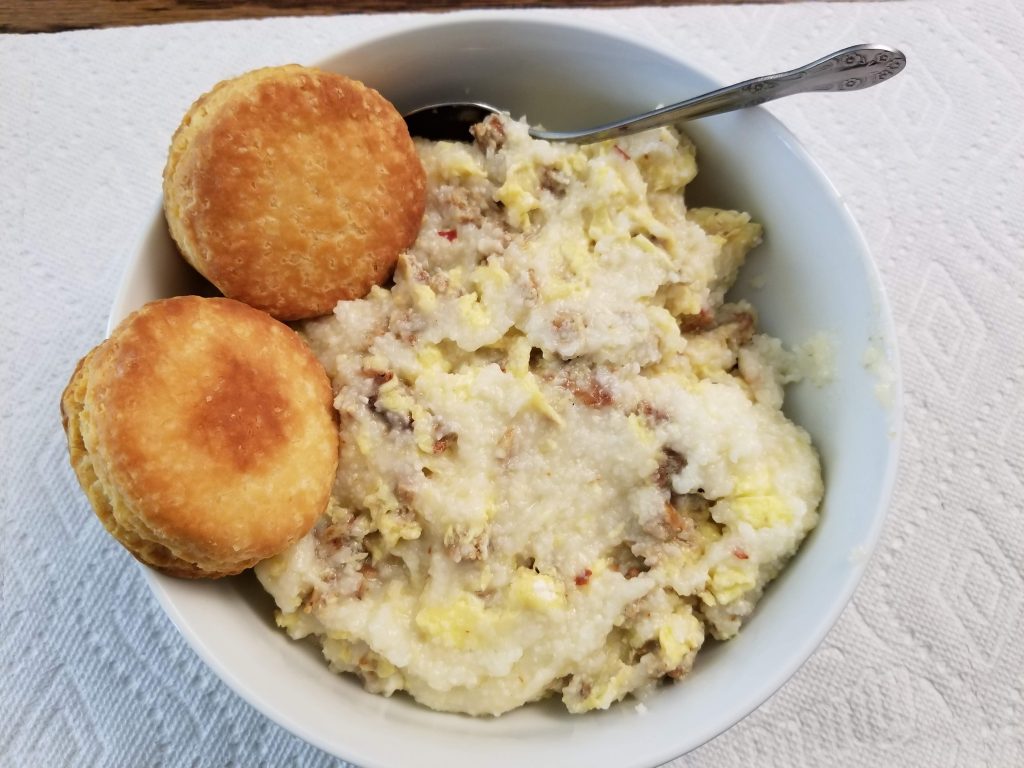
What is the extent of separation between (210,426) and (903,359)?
1.56 metres

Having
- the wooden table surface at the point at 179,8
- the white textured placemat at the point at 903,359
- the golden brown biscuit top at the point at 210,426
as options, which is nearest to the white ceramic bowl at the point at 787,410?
the golden brown biscuit top at the point at 210,426

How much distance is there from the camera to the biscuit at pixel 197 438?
1292mm

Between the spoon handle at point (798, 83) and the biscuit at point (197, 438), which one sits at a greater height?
the spoon handle at point (798, 83)

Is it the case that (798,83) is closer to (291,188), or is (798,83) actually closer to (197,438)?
(291,188)

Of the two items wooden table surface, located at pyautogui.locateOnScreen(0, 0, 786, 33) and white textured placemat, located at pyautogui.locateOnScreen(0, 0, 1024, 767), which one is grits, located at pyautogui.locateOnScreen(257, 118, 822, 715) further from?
wooden table surface, located at pyautogui.locateOnScreen(0, 0, 786, 33)

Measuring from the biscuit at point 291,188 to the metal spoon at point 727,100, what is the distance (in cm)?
18

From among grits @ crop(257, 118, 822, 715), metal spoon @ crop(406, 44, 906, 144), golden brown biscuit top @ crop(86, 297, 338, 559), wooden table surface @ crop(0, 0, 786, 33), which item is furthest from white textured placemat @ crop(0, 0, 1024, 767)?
golden brown biscuit top @ crop(86, 297, 338, 559)

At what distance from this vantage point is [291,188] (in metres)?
1.51

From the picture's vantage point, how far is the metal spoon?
152cm

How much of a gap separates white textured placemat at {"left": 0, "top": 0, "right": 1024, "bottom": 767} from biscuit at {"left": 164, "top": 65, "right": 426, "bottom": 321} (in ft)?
0.92

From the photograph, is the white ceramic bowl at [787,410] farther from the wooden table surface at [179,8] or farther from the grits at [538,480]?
the wooden table surface at [179,8]

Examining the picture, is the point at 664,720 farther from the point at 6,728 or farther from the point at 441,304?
the point at 6,728

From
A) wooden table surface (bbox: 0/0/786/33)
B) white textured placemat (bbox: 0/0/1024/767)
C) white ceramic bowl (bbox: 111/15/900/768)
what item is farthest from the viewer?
wooden table surface (bbox: 0/0/786/33)

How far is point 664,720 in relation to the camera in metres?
1.48
